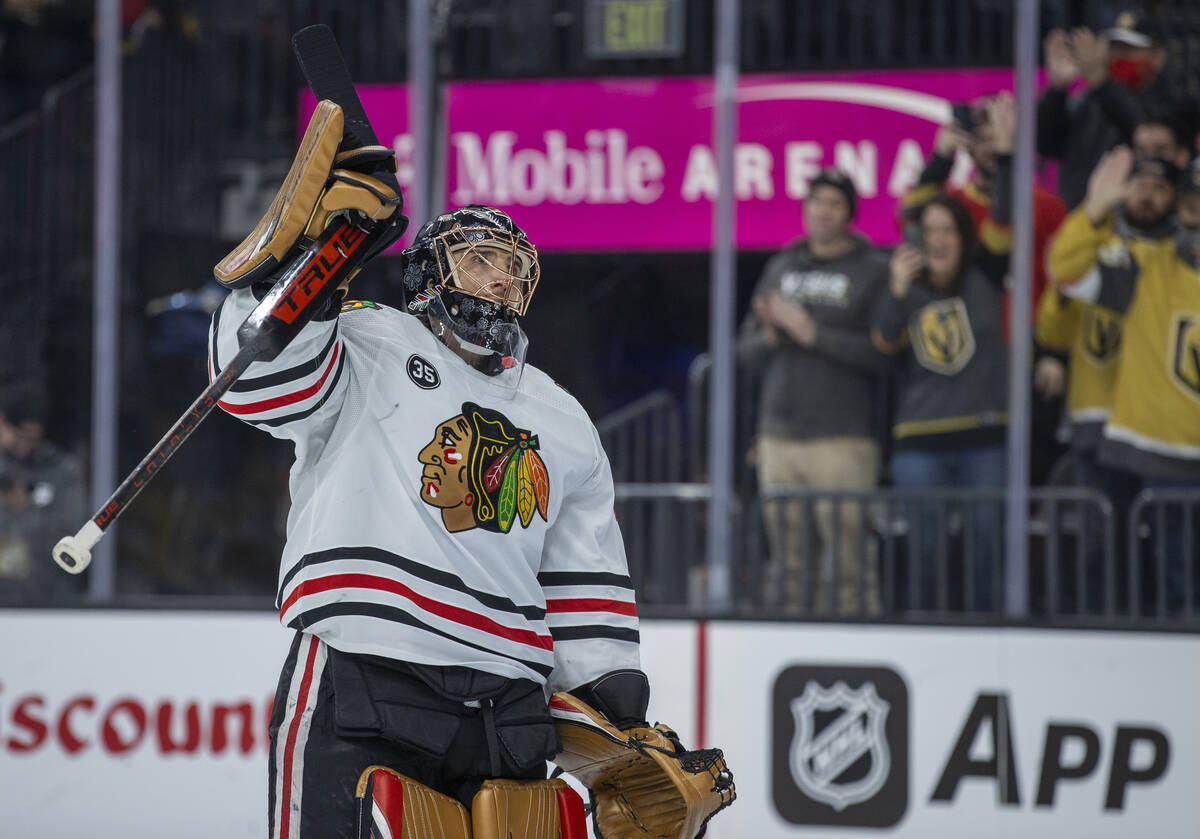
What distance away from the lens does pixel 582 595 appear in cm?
248

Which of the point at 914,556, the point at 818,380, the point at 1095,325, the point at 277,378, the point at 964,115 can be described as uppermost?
the point at 964,115

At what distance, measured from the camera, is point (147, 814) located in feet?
14.5

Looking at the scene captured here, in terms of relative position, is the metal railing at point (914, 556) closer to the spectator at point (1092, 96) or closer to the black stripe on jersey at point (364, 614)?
the spectator at point (1092, 96)

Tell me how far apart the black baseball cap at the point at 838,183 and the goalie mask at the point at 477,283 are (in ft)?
8.41

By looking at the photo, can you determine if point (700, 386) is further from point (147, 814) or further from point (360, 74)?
point (147, 814)

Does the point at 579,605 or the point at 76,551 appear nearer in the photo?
the point at 76,551

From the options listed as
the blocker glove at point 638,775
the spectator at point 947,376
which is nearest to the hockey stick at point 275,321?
the blocker glove at point 638,775

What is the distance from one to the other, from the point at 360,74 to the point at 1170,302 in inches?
98.8

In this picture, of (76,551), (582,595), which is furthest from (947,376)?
(76,551)

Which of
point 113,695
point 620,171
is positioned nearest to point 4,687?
point 113,695

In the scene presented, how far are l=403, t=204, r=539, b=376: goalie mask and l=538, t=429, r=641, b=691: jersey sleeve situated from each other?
258 millimetres

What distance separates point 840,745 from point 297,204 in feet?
8.91

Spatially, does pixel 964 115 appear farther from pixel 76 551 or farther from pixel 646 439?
pixel 76 551

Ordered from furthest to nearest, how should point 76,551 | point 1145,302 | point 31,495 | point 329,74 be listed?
point 31,495
point 1145,302
point 329,74
point 76,551
